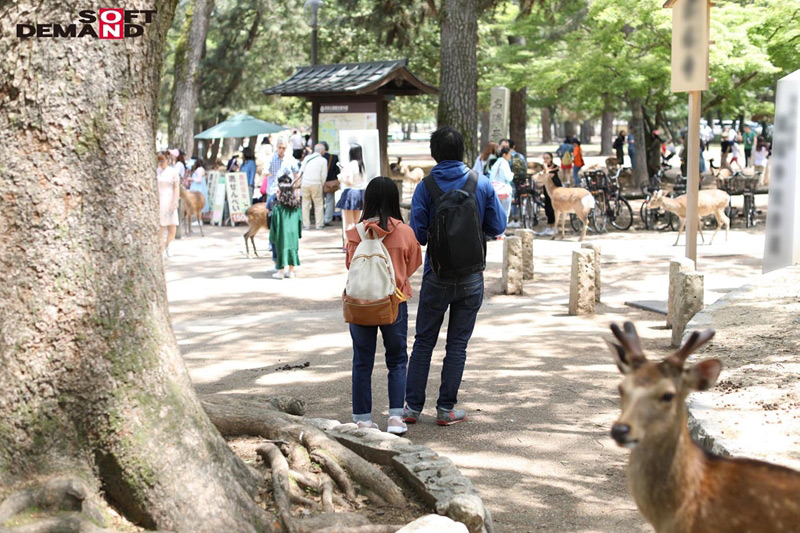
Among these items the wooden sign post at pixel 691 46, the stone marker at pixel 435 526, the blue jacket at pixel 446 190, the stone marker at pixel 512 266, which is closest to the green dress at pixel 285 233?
the stone marker at pixel 512 266

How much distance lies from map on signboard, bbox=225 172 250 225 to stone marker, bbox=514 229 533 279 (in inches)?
384

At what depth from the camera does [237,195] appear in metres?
22.1

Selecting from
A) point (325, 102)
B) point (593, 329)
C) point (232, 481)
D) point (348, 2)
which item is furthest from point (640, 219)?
point (232, 481)

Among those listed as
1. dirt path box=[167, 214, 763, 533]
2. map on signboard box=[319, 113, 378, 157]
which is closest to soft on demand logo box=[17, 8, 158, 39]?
dirt path box=[167, 214, 763, 533]

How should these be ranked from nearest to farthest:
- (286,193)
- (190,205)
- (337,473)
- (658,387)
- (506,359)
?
(658,387) < (337,473) < (506,359) < (286,193) < (190,205)

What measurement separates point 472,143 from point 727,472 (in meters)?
17.6

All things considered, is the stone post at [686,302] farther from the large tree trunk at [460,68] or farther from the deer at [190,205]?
the deer at [190,205]

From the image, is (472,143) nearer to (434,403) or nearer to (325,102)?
(325,102)

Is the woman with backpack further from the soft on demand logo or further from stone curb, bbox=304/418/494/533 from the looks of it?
the soft on demand logo

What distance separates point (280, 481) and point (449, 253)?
2.29m

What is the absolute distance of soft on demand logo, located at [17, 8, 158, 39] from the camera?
429 centimetres

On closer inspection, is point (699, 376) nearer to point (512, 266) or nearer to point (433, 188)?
point (433, 188)

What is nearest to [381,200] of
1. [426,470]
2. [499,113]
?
[426,470]

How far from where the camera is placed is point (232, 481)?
4.62 meters
